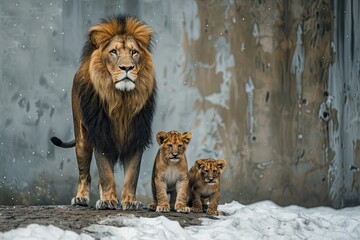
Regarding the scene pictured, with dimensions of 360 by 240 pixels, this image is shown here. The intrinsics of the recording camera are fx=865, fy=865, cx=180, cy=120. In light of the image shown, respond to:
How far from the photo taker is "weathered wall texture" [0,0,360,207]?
9031 millimetres

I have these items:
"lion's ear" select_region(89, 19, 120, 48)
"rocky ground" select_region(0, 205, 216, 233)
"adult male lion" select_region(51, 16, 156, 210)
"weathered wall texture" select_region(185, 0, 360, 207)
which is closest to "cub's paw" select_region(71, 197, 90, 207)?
"rocky ground" select_region(0, 205, 216, 233)

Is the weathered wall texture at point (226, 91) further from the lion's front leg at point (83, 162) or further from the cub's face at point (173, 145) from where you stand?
the cub's face at point (173, 145)

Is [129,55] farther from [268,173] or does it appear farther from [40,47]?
[268,173]

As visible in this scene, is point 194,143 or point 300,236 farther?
point 194,143

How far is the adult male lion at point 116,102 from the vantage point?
6898 millimetres

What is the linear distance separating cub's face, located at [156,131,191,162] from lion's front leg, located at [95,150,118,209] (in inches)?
18.3

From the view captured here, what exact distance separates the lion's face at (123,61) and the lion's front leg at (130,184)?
0.65 metres

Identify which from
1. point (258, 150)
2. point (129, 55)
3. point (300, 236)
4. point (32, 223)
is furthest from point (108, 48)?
point (258, 150)

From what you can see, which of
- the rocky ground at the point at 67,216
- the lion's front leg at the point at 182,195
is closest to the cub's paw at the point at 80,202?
the rocky ground at the point at 67,216

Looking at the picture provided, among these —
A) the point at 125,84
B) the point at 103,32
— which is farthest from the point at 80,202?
the point at 103,32

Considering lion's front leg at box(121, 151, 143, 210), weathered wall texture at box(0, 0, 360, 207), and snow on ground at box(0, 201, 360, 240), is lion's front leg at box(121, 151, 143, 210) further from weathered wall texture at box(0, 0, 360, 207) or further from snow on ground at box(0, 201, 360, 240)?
weathered wall texture at box(0, 0, 360, 207)

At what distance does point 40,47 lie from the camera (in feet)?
29.7

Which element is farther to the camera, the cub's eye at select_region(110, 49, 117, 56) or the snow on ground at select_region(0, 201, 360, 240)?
the cub's eye at select_region(110, 49, 117, 56)

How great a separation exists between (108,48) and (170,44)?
2295 millimetres
